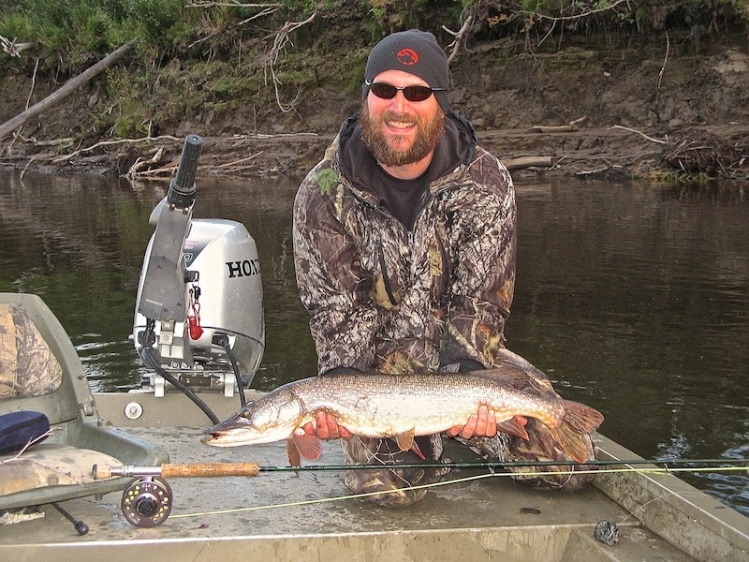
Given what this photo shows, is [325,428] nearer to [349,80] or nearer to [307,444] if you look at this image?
[307,444]

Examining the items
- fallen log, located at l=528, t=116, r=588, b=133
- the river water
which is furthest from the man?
fallen log, located at l=528, t=116, r=588, b=133

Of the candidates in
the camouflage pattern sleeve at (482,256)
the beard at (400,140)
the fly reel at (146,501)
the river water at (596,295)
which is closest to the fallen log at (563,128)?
the river water at (596,295)

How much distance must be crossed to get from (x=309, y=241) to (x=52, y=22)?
2881 cm

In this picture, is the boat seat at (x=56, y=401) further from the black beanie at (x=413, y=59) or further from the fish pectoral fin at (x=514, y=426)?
the black beanie at (x=413, y=59)

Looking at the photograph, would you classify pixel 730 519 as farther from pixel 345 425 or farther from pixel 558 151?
pixel 558 151

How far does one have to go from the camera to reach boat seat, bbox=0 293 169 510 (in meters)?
3.67

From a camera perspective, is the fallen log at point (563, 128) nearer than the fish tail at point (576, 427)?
No

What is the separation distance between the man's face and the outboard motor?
2.81 feet

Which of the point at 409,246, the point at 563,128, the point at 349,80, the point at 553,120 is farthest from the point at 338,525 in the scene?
the point at 349,80

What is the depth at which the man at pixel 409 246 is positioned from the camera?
4406mm

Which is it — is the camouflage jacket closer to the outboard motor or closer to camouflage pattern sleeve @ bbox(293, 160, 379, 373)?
camouflage pattern sleeve @ bbox(293, 160, 379, 373)

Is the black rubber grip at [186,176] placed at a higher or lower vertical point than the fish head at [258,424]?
higher

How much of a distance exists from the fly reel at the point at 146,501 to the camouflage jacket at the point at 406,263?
3.38 feet

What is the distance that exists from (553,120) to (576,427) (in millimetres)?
18857
